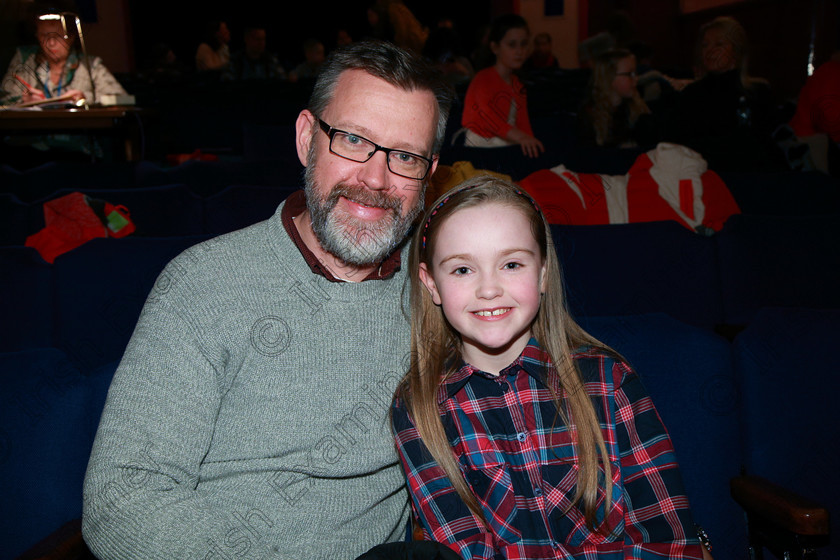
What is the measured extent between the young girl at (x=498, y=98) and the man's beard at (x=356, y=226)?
8.84ft

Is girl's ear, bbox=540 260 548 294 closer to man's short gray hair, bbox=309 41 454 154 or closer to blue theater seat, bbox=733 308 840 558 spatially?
man's short gray hair, bbox=309 41 454 154

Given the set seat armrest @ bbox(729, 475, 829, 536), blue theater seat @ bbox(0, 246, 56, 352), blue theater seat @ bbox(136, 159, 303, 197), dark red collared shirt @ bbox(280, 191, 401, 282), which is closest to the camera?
seat armrest @ bbox(729, 475, 829, 536)

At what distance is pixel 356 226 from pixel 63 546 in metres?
0.81

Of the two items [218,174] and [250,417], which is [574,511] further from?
[218,174]

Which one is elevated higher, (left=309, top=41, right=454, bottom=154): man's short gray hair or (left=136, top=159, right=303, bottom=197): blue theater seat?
(left=309, top=41, right=454, bottom=154): man's short gray hair

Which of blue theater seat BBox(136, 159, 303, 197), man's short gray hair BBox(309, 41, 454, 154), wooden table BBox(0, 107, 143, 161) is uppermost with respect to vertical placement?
man's short gray hair BBox(309, 41, 454, 154)

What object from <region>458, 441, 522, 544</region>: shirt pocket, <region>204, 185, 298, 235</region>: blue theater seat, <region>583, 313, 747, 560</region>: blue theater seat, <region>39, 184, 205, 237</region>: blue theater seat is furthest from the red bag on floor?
<region>583, 313, 747, 560</region>: blue theater seat

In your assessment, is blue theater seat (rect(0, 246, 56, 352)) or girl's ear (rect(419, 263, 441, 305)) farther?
blue theater seat (rect(0, 246, 56, 352))

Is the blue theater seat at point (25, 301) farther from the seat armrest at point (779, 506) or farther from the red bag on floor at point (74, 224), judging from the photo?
the seat armrest at point (779, 506)

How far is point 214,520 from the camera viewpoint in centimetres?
113

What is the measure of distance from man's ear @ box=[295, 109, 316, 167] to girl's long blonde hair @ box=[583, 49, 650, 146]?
355 centimetres

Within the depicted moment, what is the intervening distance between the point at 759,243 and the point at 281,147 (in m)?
2.69

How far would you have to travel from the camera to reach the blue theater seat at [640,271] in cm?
216

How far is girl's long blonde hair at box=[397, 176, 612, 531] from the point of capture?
1283 millimetres
